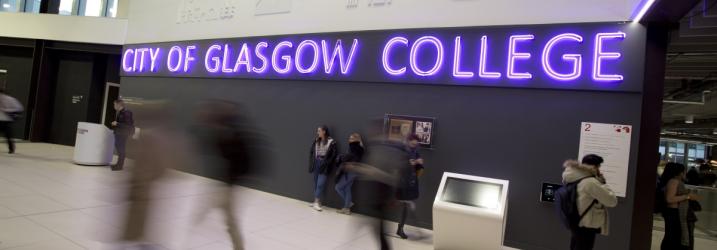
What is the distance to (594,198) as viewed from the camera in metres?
4.09

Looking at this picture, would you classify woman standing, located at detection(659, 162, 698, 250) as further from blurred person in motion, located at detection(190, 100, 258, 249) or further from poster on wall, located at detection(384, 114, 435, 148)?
blurred person in motion, located at detection(190, 100, 258, 249)

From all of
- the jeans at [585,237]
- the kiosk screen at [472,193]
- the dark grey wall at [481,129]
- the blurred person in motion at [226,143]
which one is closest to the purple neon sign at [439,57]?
the dark grey wall at [481,129]

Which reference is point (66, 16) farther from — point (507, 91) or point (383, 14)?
point (507, 91)

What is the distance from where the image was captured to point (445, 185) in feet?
17.4

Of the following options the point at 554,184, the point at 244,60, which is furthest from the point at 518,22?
the point at 244,60

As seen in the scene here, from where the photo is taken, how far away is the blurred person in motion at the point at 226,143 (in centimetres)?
344

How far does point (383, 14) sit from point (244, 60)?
10.3 ft

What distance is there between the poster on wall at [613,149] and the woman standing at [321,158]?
372 cm

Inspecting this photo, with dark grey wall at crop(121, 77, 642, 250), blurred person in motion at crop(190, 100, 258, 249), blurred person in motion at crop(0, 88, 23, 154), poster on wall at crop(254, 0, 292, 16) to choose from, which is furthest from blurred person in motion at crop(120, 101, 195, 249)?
blurred person in motion at crop(0, 88, 23, 154)

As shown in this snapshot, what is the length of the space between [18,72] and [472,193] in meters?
13.8

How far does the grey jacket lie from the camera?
4.02 metres

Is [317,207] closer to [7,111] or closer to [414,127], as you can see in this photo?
[414,127]

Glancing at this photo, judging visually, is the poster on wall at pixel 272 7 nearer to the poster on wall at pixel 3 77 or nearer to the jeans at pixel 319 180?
the jeans at pixel 319 180

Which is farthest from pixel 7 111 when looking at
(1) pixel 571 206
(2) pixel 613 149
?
(2) pixel 613 149
